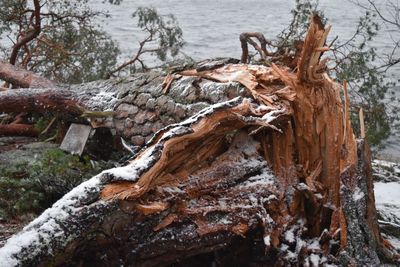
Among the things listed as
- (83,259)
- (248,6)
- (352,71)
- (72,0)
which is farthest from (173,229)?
(248,6)

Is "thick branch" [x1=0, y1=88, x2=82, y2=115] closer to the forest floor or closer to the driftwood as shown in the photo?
the forest floor

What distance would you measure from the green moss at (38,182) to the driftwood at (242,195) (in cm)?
125

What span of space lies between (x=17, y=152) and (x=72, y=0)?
4655mm

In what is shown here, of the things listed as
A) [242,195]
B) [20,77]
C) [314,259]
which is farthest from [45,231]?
[20,77]

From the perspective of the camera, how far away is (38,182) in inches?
153

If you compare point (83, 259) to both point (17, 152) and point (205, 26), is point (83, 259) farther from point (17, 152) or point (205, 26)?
point (205, 26)

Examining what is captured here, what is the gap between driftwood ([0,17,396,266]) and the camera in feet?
8.22

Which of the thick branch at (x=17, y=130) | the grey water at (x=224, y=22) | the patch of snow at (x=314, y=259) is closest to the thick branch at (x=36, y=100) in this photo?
the thick branch at (x=17, y=130)

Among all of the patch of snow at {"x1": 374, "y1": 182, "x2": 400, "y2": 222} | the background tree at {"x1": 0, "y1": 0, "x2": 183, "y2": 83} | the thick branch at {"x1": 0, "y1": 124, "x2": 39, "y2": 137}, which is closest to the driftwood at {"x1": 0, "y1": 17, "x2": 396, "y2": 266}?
the patch of snow at {"x1": 374, "y1": 182, "x2": 400, "y2": 222}

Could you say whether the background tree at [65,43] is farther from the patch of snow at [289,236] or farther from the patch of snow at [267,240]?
the patch of snow at [267,240]

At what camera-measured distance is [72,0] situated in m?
8.93

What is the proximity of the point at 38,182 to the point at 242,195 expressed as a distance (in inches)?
62.2

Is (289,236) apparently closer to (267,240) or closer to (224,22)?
(267,240)

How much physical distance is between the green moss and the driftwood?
49.1 inches
